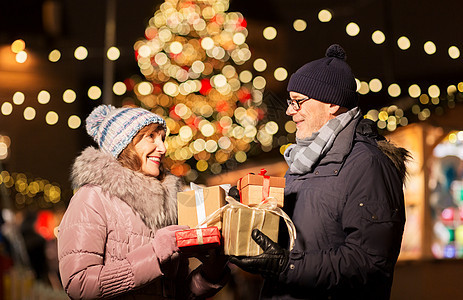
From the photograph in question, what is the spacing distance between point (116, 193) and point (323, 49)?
4077 mm

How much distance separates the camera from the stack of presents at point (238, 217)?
273 centimetres

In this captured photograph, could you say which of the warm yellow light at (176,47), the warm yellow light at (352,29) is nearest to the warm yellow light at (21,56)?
the warm yellow light at (176,47)

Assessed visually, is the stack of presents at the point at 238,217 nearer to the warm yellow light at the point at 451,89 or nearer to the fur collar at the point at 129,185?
the fur collar at the point at 129,185

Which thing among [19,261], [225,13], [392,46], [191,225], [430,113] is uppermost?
[225,13]

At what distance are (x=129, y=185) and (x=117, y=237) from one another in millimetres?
270

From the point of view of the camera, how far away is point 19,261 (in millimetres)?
11211

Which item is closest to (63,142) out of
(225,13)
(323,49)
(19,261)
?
(19,261)

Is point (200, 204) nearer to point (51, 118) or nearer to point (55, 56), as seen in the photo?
point (55, 56)

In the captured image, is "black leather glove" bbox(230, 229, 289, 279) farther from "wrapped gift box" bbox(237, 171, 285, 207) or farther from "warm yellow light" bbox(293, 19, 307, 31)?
"warm yellow light" bbox(293, 19, 307, 31)

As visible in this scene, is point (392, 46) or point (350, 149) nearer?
point (350, 149)

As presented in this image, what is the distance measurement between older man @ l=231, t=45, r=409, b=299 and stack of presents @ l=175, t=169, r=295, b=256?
0.17 ft

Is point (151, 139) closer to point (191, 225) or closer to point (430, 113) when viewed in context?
point (191, 225)

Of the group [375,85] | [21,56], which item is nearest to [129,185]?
[375,85]

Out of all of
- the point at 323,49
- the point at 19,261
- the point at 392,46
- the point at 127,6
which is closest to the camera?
the point at 392,46
